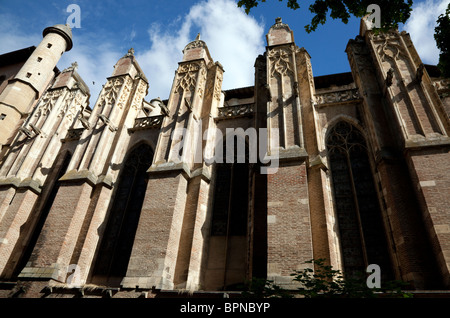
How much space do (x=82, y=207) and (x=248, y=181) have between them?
6.09 meters

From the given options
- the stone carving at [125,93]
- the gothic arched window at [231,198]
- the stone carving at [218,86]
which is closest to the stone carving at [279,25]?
the stone carving at [218,86]

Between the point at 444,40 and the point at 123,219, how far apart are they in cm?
1102

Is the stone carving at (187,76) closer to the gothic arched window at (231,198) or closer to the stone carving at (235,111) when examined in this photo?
the stone carving at (235,111)

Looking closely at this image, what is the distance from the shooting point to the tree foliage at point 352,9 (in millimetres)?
5922

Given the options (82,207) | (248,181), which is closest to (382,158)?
(248,181)

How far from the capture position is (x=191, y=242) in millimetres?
9008

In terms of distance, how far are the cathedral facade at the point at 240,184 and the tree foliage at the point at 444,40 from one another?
7.27 ft

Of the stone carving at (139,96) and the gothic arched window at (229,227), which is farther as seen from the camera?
the stone carving at (139,96)

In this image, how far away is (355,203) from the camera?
8805 millimetres

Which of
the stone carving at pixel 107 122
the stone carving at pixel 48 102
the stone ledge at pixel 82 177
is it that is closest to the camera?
the stone ledge at pixel 82 177

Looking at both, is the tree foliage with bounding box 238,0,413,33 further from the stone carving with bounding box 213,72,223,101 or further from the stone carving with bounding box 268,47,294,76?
the stone carving with bounding box 213,72,223,101

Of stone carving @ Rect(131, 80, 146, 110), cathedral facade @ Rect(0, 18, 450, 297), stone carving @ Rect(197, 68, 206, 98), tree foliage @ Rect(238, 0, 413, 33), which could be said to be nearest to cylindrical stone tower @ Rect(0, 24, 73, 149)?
cathedral facade @ Rect(0, 18, 450, 297)

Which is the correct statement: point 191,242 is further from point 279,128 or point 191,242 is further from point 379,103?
point 379,103
